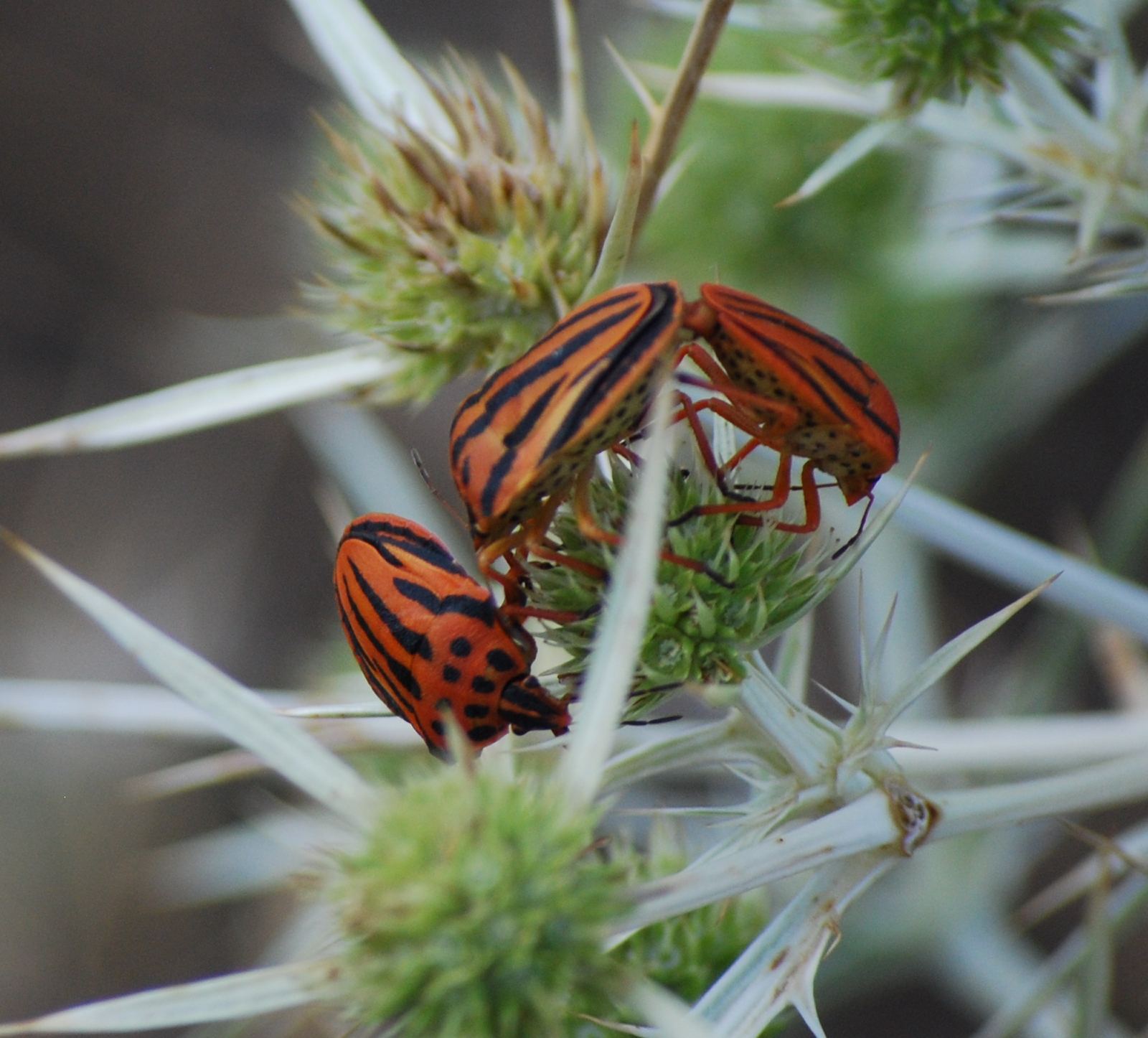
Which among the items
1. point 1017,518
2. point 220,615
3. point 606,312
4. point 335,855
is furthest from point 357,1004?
point 220,615

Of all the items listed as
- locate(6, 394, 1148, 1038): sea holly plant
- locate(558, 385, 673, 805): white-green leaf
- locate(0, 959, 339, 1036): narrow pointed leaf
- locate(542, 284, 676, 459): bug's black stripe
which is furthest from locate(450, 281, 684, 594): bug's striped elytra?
locate(0, 959, 339, 1036): narrow pointed leaf

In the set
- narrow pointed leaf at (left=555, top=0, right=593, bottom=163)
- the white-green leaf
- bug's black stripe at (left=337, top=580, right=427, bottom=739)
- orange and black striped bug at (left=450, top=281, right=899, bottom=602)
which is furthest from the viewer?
narrow pointed leaf at (left=555, top=0, right=593, bottom=163)

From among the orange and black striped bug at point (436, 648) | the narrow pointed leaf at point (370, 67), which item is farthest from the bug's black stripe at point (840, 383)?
the narrow pointed leaf at point (370, 67)

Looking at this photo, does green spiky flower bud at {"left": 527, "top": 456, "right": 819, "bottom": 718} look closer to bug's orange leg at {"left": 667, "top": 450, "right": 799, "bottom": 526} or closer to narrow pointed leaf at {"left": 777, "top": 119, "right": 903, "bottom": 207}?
bug's orange leg at {"left": 667, "top": 450, "right": 799, "bottom": 526}

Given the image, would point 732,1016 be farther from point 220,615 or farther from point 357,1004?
point 220,615

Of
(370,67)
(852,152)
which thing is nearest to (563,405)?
(852,152)

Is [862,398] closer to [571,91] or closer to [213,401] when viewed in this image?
[571,91]
